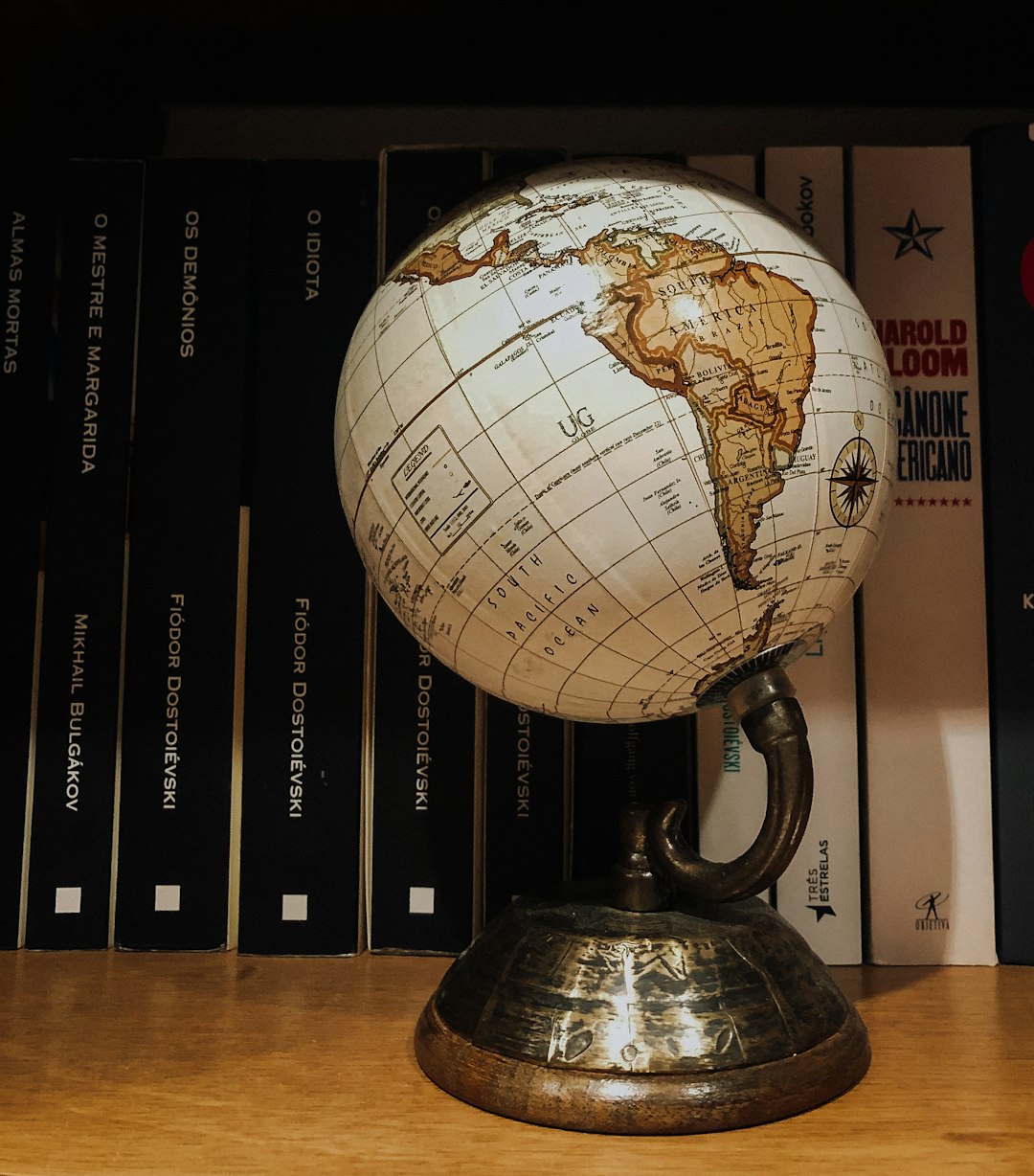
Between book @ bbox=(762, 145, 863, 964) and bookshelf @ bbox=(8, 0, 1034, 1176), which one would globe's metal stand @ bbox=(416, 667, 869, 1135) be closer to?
bookshelf @ bbox=(8, 0, 1034, 1176)

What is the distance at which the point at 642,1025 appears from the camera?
0.62m

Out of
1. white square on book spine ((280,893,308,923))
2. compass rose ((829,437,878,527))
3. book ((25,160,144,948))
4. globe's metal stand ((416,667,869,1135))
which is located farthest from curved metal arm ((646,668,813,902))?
book ((25,160,144,948))

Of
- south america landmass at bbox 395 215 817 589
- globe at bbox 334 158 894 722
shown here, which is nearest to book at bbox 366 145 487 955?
globe at bbox 334 158 894 722

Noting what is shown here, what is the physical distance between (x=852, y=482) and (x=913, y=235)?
354 mm

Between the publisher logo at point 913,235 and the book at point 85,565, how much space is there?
1.97 ft

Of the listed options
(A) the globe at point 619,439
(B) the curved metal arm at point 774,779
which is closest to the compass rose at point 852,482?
(A) the globe at point 619,439

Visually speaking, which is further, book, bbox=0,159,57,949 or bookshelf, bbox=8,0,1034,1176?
book, bbox=0,159,57,949

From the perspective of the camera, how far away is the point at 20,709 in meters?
0.87

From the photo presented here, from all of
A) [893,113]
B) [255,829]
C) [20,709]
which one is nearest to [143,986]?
[255,829]

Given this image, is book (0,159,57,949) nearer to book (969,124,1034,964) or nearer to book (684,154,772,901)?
book (684,154,772,901)

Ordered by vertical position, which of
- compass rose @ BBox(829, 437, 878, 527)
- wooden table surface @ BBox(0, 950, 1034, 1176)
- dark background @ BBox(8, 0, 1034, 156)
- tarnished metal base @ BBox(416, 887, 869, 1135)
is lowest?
wooden table surface @ BBox(0, 950, 1034, 1176)

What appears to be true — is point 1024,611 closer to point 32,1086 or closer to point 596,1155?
point 596,1155

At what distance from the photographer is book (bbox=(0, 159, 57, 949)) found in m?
0.87

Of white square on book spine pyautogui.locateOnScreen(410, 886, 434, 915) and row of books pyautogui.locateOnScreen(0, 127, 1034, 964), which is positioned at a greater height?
row of books pyautogui.locateOnScreen(0, 127, 1034, 964)
